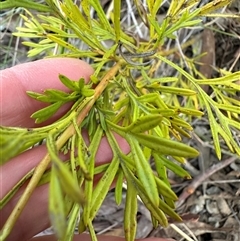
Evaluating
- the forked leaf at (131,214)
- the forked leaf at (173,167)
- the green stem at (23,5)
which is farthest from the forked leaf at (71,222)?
the green stem at (23,5)

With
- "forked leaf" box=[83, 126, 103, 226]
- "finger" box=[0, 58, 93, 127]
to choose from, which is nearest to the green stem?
"finger" box=[0, 58, 93, 127]

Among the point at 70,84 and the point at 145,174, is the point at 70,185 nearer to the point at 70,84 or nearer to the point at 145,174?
the point at 145,174

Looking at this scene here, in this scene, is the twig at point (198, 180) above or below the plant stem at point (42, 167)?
below

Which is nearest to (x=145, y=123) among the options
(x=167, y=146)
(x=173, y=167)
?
(x=167, y=146)

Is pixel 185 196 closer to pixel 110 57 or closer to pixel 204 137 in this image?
pixel 204 137

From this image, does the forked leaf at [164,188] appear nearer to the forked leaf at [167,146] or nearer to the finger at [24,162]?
the forked leaf at [167,146]

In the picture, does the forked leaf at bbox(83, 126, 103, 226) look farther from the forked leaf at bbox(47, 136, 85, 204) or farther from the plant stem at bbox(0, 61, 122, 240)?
the forked leaf at bbox(47, 136, 85, 204)
